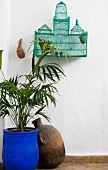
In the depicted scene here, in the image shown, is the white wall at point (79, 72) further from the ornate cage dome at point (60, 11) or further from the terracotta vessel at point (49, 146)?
the terracotta vessel at point (49, 146)

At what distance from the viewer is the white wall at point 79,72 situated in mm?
3490

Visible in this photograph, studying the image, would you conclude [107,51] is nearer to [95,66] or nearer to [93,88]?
[95,66]

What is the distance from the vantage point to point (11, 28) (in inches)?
137

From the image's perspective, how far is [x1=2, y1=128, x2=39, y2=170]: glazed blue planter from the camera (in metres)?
2.85

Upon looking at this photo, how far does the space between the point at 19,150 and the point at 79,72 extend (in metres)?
1.16

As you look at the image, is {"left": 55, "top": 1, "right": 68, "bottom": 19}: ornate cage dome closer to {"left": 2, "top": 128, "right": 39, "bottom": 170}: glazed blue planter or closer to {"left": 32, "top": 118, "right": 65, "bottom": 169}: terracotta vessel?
{"left": 32, "top": 118, "right": 65, "bottom": 169}: terracotta vessel

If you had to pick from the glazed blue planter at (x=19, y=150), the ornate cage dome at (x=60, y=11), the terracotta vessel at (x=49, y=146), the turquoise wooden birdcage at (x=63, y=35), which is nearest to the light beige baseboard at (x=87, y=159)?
the terracotta vessel at (x=49, y=146)

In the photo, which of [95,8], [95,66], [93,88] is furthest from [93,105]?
[95,8]

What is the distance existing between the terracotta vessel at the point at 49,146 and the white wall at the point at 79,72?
0.93 feet

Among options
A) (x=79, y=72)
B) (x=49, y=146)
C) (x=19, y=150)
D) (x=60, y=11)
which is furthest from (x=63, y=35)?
(x=19, y=150)

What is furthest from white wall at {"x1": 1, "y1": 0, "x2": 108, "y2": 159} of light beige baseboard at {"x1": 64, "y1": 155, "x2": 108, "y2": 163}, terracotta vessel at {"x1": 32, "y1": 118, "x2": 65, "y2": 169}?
terracotta vessel at {"x1": 32, "y1": 118, "x2": 65, "y2": 169}

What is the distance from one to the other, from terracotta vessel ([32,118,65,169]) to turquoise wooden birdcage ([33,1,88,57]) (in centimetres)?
83

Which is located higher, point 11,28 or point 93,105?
point 11,28

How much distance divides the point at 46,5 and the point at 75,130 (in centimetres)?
141
